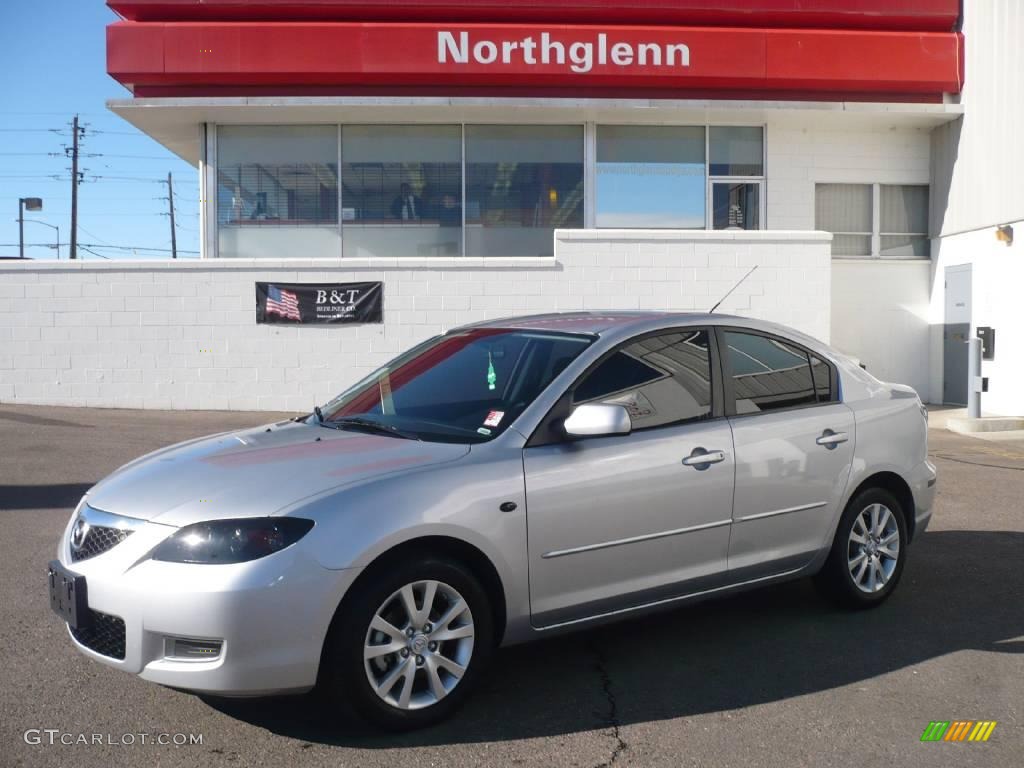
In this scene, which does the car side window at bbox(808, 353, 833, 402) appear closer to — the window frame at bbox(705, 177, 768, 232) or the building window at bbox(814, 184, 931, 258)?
the window frame at bbox(705, 177, 768, 232)

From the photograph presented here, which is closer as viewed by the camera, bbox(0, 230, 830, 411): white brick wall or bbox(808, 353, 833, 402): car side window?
bbox(808, 353, 833, 402): car side window

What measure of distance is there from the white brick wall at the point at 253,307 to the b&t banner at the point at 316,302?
0.13m

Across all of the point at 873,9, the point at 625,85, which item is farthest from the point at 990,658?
the point at 873,9

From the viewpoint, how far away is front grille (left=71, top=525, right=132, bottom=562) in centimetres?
395

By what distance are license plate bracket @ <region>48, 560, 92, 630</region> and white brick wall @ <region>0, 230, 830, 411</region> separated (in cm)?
1200

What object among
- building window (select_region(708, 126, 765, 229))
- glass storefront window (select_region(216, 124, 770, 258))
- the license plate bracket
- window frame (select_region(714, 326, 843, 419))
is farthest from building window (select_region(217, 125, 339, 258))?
the license plate bracket

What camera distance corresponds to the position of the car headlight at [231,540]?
3737 mm

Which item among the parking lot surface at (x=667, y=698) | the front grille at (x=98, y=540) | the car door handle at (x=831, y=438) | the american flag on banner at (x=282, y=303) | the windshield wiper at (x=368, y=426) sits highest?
the american flag on banner at (x=282, y=303)

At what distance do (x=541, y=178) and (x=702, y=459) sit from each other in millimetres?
13479

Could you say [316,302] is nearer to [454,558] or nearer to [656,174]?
[656,174]

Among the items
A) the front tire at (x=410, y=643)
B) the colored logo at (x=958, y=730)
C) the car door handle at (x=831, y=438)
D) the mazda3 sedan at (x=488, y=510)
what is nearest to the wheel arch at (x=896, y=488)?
the mazda3 sedan at (x=488, y=510)

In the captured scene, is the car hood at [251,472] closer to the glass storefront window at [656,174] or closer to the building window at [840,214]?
the glass storefront window at [656,174]

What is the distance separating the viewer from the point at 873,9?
17516 millimetres

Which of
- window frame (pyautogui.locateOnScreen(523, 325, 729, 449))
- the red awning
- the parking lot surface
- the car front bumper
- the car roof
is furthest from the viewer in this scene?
the red awning
